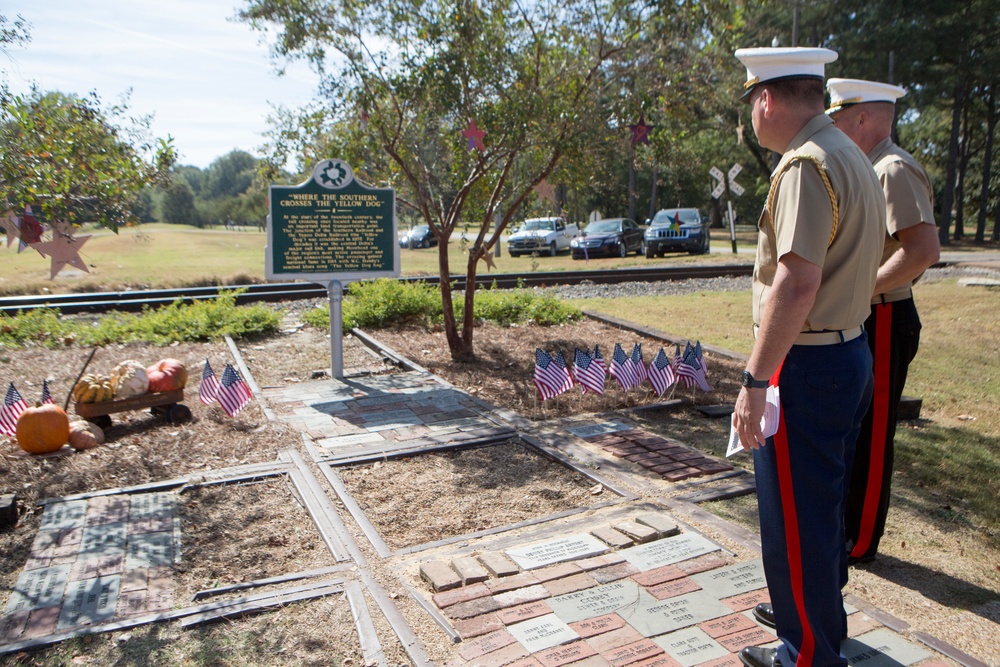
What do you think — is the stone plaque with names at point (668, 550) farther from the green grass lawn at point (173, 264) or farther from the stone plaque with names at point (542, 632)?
the green grass lawn at point (173, 264)

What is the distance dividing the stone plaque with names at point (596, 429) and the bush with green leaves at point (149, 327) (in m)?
6.11

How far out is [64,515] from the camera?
447cm

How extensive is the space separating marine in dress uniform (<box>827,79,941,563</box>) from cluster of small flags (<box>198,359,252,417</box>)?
15.3ft

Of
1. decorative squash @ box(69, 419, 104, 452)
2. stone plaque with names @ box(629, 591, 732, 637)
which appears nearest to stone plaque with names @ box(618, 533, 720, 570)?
stone plaque with names @ box(629, 591, 732, 637)

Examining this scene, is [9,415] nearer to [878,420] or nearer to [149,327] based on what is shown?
[149,327]

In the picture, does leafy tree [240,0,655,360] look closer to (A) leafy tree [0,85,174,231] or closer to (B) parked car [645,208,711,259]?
(A) leafy tree [0,85,174,231]

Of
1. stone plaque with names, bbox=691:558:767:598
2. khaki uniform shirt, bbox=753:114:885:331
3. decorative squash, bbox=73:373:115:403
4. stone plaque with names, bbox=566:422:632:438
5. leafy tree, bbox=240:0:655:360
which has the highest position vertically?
leafy tree, bbox=240:0:655:360

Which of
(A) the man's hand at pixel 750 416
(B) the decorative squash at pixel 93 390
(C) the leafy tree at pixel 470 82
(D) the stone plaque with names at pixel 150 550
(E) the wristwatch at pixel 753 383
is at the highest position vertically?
(C) the leafy tree at pixel 470 82

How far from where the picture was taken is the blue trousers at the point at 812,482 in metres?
2.67

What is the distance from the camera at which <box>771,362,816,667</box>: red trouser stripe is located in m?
2.69

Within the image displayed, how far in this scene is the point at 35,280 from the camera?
1747 cm

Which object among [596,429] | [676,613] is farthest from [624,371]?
[676,613]

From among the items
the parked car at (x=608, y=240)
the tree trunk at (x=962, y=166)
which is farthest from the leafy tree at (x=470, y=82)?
the tree trunk at (x=962, y=166)

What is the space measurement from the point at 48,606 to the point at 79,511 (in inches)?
44.9
